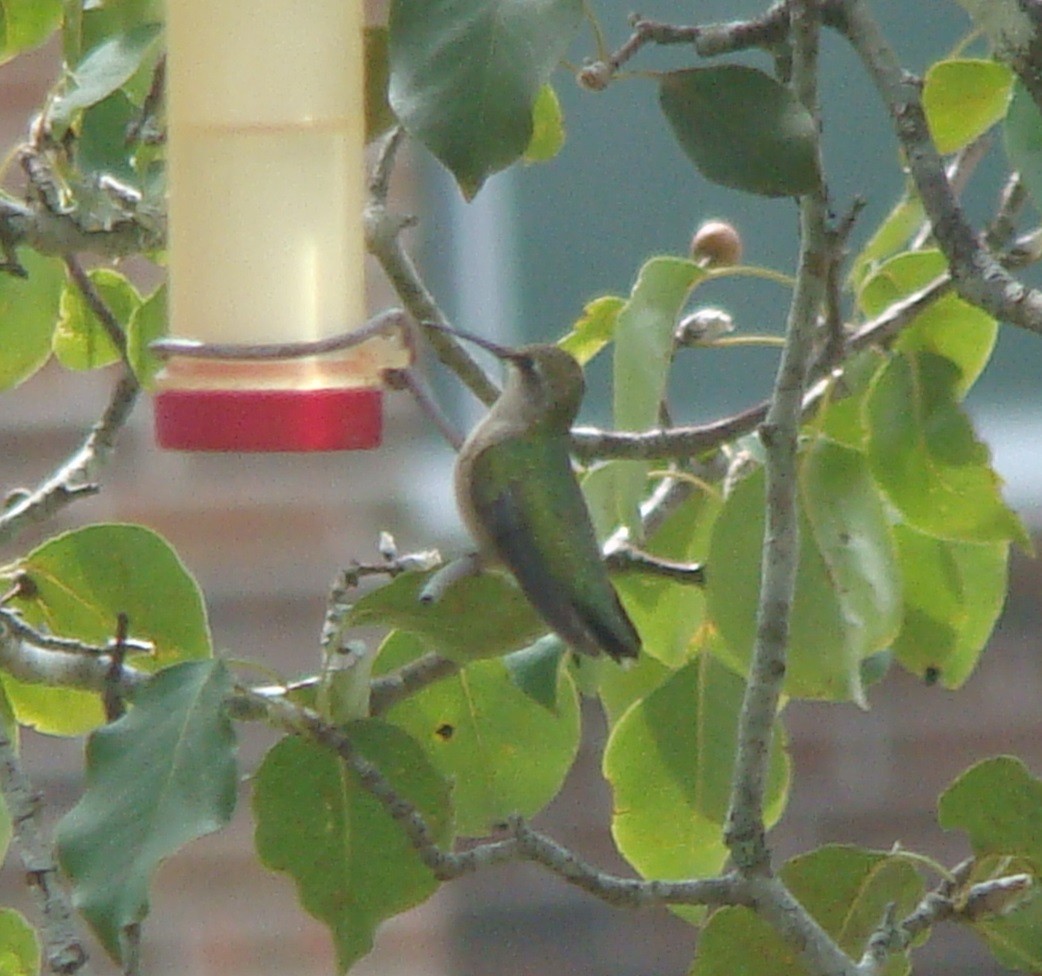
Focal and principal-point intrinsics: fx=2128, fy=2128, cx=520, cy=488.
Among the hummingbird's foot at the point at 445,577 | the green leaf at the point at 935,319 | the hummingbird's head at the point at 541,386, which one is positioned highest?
the green leaf at the point at 935,319

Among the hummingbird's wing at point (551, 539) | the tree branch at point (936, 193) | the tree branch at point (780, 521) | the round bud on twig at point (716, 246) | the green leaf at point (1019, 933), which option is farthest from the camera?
the round bud on twig at point (716, 246)

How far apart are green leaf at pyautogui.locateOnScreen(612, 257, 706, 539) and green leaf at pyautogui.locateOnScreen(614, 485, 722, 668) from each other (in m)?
0.14

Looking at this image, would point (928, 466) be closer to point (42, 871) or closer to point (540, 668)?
point (540, 668)

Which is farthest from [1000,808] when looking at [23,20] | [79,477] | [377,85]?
[23,20]

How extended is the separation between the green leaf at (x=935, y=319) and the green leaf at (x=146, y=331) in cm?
50

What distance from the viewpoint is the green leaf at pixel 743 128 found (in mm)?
1081

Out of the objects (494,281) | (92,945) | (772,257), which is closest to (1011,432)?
(772,257)

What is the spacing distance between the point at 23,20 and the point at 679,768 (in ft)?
2.23

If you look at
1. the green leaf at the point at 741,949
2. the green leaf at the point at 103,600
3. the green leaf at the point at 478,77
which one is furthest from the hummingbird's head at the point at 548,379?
the green leaf at the point at 478,77

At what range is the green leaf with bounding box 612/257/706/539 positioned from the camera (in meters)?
1.29

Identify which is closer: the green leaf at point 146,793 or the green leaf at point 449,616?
the green leaf at point 146,793

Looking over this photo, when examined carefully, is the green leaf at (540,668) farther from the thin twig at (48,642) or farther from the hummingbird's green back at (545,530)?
the thin twig at (48,642)

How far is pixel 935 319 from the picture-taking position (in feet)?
4.44

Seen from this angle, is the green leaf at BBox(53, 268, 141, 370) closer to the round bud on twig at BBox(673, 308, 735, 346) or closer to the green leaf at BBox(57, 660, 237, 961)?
the round bud on twig at BBox(673, 308, 735, 346)
